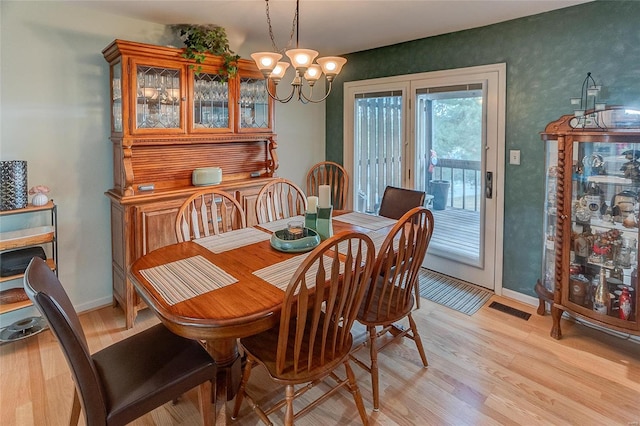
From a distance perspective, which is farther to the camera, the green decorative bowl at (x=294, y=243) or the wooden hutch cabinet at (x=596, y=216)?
the wooden hutch cabinet at (x=596, y=216)

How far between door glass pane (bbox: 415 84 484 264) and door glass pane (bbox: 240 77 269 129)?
1496mm

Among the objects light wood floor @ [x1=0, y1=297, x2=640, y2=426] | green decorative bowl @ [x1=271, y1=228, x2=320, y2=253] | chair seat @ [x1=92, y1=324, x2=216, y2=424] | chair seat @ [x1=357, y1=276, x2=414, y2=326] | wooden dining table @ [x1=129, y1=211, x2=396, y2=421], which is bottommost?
light wood floor @ [x1=0, y1=297, x2=640, y2=426]

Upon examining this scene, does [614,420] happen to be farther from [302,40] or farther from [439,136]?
[302,40]

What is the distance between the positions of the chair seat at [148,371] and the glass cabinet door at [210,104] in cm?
189

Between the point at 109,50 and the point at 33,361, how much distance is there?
2.14 m

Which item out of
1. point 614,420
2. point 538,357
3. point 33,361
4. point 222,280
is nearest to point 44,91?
point 33,361

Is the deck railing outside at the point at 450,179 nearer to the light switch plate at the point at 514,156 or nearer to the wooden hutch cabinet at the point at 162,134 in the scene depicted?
the light switch plate at the point at 514,156

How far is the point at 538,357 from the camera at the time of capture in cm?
246

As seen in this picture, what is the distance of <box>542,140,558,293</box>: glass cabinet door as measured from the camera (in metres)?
2.74

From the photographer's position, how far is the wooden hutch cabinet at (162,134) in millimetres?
2732

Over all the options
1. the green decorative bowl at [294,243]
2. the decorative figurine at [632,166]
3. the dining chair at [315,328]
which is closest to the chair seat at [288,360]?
the dining chair at [315,328]

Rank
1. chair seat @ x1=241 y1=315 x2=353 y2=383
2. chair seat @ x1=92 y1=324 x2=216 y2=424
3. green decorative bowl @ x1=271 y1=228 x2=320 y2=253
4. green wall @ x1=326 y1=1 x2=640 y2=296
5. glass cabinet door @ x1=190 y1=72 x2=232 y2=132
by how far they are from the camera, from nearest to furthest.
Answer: chair seat @ x1=92 y1=324 x2=216 y2=424, chair seat @ x1=241 y1=315 x2=353 y2=383, green decorative bowl @ x1=271 y1=228 x2=320 y2=253, green wall @ x1=326 y1=1 x2=640 y2=296, glass cabinet door @ x1=190 y1=72 x2=232 y2=132

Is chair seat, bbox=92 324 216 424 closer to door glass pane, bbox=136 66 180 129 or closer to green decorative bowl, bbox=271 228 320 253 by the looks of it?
green decorative bowl, bbox=271 228 320 253

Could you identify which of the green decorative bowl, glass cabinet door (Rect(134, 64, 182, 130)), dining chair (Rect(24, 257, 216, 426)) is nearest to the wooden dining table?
the green decorative bowl
